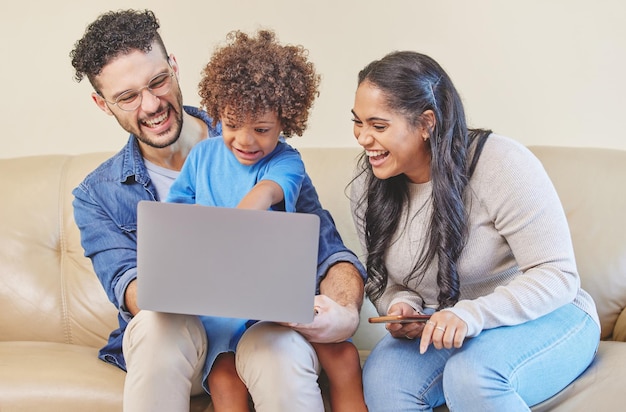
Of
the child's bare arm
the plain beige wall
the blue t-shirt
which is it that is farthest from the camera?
the plain beige wall

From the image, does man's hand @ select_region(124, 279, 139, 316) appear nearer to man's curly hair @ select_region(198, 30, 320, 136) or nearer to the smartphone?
man's curly hair @ select_region(198, 30, 320, 136)

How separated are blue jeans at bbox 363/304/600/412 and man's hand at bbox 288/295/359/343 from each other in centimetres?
10

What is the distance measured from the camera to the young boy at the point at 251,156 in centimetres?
167

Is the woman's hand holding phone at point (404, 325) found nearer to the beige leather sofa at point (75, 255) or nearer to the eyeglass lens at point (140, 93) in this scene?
the beige leather sofa at point (75, 255)

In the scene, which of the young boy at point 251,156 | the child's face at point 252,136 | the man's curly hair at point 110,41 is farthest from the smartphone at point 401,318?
the man's curly hair at point 110,41

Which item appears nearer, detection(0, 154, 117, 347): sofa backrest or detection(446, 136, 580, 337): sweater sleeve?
detection(446, 136, 580, 337): sweater sleeve

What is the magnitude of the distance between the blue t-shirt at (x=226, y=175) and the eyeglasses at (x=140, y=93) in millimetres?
210

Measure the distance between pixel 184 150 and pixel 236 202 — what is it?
1.11ft

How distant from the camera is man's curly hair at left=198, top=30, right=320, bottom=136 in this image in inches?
66.6

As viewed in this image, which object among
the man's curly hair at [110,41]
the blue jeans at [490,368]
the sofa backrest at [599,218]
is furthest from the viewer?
the sofa backrest at [599,218]

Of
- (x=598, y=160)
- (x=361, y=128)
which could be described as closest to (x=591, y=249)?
(x=598, y=160)

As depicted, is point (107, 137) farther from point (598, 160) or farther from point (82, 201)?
point (598, 160)

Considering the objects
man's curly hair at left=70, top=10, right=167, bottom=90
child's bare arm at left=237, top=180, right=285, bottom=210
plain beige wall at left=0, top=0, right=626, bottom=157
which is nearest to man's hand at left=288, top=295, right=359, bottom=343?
child's bare arm at left=237, top=180, right=285, bottom=210

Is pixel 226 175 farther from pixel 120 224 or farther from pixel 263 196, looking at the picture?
pixel 120 224
